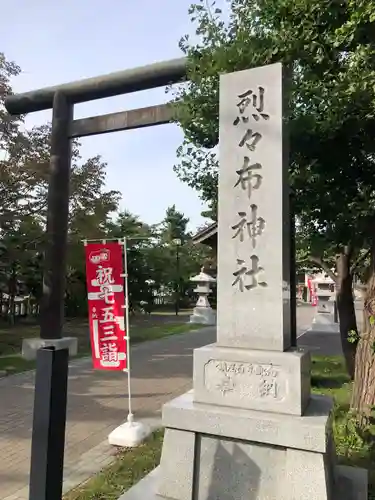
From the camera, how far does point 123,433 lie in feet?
16.8

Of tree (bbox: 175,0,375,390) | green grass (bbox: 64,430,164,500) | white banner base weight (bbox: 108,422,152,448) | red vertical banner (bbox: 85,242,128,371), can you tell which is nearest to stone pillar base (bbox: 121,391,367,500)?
green grass (bbox: 64,430,164,500)

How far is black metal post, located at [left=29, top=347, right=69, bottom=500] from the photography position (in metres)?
2.29

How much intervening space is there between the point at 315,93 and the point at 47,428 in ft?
13.4

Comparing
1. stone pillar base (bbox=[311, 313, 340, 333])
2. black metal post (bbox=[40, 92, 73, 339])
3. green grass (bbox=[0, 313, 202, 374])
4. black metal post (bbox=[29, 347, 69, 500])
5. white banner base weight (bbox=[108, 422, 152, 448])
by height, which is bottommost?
white banner base weight (bbox=[108, 422, 152, 448])

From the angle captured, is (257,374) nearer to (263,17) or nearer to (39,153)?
(263,17)

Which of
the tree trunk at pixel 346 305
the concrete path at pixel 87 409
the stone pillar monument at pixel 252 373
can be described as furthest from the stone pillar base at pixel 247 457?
the tree trunk at pixel 346 305

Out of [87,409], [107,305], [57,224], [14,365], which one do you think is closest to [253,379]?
[107,305]

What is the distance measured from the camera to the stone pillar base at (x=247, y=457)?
2.85 m

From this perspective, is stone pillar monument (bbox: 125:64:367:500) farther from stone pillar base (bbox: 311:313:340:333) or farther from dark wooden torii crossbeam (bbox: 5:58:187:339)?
stone pillar base (bbox: 311:313:340:333)

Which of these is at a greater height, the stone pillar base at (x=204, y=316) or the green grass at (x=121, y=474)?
the stone pillar base at (x=204, y=316)

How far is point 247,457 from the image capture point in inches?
120

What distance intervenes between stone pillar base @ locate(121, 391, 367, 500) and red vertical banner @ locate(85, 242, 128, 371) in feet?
6.93

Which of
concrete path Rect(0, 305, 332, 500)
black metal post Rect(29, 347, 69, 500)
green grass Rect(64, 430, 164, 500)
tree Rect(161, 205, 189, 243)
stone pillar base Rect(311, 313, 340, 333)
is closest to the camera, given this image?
black metal post Rect(29, 347, 69, 500)

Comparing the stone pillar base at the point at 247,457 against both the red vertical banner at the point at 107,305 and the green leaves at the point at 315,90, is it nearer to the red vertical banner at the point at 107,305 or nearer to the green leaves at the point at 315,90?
the red vertical banner at the point at 107,305
